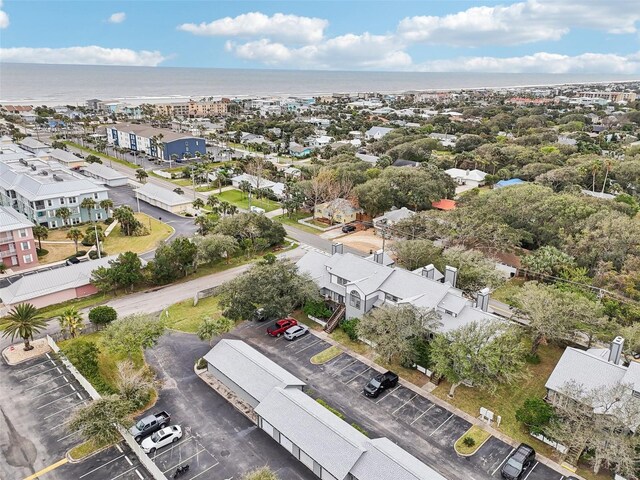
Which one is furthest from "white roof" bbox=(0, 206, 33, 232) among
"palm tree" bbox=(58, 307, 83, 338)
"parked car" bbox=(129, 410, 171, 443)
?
"parked car" bbox=(129, 410, 171, 443)

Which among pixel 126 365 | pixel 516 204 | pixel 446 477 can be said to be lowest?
pixel 446 477

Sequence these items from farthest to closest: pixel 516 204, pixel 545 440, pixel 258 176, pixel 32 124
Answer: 1. pixel 32 124
2. pixel 258 176
3. pixel 516 204
4. pixel 545 440

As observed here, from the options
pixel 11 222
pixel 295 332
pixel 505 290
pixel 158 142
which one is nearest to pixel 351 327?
pixel 295 332

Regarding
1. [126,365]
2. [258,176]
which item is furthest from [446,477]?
[258,176]

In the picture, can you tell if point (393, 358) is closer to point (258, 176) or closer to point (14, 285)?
point (14, 285)

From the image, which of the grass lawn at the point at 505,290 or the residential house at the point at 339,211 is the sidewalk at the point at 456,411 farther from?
the residential house at the point at 339,211

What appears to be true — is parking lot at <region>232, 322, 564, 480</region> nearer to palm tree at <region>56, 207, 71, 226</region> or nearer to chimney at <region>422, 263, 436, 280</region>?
chimney at <region>422, 263, 436, 280</region>

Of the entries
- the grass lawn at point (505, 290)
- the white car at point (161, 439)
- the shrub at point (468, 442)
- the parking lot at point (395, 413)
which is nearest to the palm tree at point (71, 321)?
the parking lot at point (395, 413)
